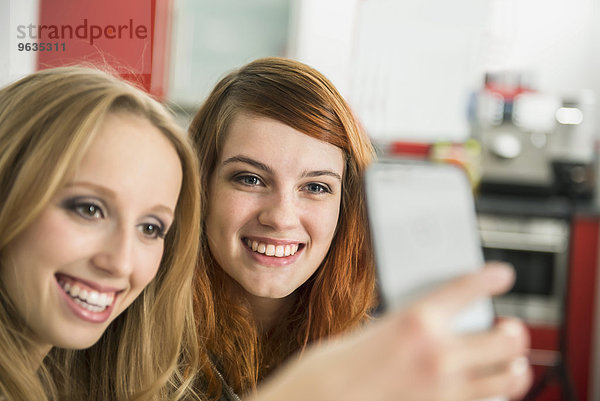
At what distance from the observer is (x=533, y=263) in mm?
2748

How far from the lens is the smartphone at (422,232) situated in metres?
0.46

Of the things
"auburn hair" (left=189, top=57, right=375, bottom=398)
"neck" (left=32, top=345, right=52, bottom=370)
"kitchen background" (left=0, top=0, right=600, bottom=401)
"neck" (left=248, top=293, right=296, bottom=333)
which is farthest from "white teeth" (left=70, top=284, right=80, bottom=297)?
"kitchen background" (left=0, top=0, right=600, bottom=401)

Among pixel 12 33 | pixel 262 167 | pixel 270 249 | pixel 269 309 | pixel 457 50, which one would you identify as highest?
pixel 457 50

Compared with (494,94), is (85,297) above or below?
below

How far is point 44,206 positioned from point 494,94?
284cm

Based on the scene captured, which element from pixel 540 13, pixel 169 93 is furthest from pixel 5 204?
pixel 540 13

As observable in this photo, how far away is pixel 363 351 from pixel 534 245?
8.27ft

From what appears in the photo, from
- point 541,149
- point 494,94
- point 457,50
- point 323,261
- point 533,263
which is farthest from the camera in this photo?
point 457,50

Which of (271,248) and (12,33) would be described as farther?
(271,248)

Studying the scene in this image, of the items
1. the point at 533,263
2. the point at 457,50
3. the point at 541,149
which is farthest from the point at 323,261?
the point at 457,50

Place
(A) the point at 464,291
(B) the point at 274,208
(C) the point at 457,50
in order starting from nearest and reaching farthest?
(A) the point at 464,291 → (B) the point at 274,208 → (C) the point at 457,50

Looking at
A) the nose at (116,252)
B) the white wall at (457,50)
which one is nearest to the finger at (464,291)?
the nose at (116,252)

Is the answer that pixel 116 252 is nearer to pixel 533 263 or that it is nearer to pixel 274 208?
pixel 274 208

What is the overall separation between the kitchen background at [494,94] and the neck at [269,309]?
1417mm
